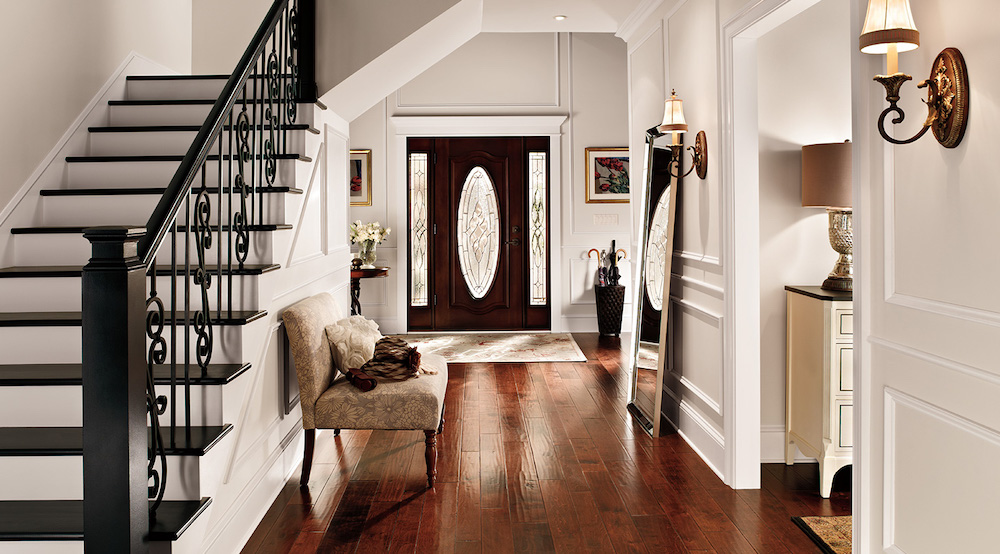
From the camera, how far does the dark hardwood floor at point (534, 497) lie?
268 centimetres

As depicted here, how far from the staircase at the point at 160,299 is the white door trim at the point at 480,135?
353 centimetres

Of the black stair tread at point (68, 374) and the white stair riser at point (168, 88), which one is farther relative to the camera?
the white stair riser at point (168, 88)

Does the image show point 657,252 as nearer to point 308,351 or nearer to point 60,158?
point 308,351

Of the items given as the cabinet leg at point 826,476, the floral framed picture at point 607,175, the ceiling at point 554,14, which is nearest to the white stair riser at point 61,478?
the cabinet leg at point 826,476

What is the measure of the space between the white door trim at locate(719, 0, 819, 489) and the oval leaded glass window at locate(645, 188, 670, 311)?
0.90 metres

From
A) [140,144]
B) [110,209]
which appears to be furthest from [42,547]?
[140,144]

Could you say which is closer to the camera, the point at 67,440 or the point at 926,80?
the point at 926,80

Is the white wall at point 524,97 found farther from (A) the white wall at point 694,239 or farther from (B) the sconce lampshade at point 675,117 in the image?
(B) the sconce lampshade at point 675,117

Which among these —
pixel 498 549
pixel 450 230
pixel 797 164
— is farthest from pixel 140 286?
pixel 450 230

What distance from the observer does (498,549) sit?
8.59 ft

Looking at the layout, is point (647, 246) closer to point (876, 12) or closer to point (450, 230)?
point (876, 12)

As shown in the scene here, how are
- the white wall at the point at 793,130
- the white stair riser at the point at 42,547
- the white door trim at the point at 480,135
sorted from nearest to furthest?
1. the white stair riser at the point at 42,547
2. the white wall at the point at 793,130
3. the white door trim at the point at 480,135

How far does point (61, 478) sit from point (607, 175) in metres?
6.50

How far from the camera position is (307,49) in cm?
383
